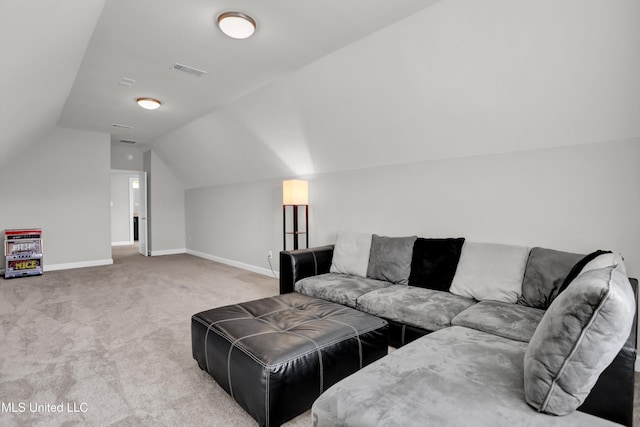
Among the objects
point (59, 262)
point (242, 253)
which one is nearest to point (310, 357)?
point (242, 253)

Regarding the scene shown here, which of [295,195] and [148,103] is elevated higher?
[148,103]

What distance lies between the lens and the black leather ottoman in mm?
1615

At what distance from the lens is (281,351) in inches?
65.7

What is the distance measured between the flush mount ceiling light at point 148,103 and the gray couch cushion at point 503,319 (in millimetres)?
4338

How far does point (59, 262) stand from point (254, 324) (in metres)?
5.74

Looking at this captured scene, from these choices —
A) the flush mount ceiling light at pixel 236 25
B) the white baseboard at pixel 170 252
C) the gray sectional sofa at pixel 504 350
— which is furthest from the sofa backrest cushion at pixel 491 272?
the white baseboard at pixel 170 252

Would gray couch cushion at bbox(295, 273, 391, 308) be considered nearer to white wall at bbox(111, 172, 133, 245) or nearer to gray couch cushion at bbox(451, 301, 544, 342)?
gray couch cushion at bbox(451, 301, 544, 342)

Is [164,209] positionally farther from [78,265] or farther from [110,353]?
[110,353]

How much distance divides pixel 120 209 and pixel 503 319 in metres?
9.85

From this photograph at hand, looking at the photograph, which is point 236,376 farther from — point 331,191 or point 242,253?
point 242,253

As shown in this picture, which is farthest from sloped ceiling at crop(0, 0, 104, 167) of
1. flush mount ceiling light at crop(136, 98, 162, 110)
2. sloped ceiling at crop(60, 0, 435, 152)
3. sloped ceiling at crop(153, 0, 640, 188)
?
sloped ceiling at crop(153, 0, 640, 188)

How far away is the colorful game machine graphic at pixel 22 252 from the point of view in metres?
5.09

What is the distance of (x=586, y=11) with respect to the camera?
1925 millimetres

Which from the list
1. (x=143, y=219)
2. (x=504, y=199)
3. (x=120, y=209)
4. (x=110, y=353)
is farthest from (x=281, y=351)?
(x=120, y=209)
